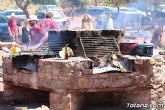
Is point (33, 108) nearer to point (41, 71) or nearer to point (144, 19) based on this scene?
point (41, 71)

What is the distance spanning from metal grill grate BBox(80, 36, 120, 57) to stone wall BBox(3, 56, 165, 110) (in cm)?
49

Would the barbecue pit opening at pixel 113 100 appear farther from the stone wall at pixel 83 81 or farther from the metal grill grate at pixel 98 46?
the metal grill grate at pixel 98 46

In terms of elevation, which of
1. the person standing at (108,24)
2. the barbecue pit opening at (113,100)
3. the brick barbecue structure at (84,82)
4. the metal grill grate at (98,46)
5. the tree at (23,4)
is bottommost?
the barbecue pit opening at (113,100)

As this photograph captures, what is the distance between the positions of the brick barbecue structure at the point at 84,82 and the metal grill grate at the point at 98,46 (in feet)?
1.36

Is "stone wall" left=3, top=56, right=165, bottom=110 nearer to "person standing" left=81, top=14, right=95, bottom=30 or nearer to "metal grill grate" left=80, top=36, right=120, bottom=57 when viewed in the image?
"metal grill grate" left=80, top=36, right=120, bottom=57

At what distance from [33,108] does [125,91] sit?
1951 mm

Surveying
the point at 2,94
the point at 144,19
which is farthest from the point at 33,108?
the point at 144,19

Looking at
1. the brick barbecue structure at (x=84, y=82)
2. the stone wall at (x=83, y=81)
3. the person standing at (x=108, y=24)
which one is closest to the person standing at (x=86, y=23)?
the brick barbecue structure at (x=84, y=82)

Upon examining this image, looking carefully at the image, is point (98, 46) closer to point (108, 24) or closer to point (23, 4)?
point (108, 24)

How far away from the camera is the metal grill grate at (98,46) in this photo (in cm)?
815

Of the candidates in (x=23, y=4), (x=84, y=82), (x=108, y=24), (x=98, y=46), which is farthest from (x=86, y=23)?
(x=23, y=4)

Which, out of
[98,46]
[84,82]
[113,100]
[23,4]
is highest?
[23,4]

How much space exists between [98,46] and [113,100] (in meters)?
1.31

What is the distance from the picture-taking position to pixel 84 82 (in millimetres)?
7520
